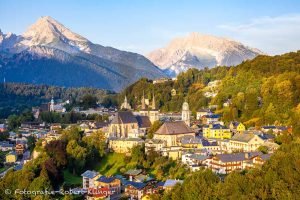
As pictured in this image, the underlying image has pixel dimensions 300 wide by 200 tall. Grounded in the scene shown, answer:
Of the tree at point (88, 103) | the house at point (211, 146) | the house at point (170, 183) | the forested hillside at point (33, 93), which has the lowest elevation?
the house at point (170, 183)

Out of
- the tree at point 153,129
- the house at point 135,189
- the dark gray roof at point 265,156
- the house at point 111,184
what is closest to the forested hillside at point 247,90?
the tree at point 153,129

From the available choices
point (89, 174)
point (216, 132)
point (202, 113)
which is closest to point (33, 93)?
point (202, 113)

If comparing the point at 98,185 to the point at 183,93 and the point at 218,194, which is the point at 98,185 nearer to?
Result: the point at 218,194

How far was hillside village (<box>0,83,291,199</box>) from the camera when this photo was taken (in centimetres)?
3806

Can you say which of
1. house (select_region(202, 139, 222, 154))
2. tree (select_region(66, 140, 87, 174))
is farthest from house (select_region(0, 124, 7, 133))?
house (select_region(202, 139, 222, 154))

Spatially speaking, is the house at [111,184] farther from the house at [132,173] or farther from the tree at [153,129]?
the tree at [153,129]

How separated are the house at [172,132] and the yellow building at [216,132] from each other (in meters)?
1.37

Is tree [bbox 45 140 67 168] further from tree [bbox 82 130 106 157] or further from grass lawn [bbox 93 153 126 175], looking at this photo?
grass lawn [bbox 93 153 126 175]

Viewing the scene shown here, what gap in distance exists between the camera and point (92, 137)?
5000 cm

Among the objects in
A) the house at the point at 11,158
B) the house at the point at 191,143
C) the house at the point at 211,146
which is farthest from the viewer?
the house at the point at 11,158

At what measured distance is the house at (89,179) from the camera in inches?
1571

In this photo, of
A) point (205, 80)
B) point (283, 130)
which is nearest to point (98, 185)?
point (283, 130)

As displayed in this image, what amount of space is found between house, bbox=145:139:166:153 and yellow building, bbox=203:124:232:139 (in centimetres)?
531

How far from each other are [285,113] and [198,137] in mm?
9066
